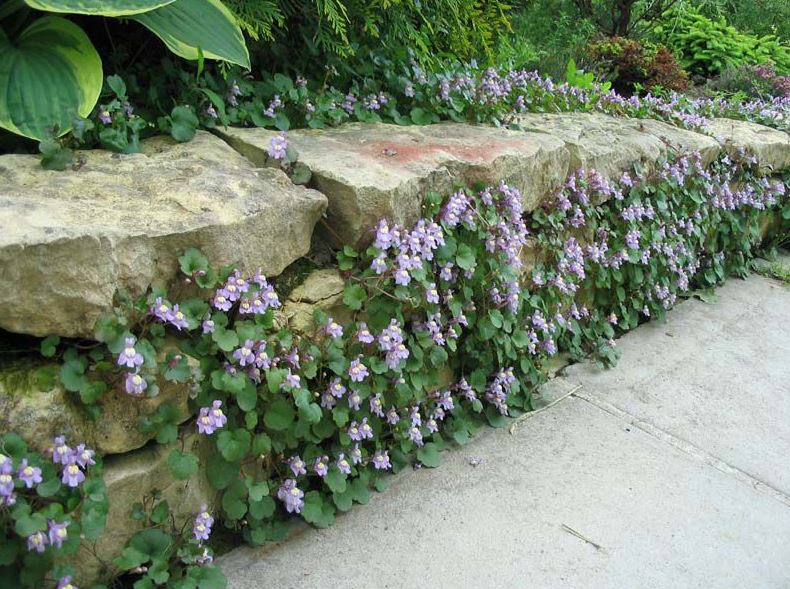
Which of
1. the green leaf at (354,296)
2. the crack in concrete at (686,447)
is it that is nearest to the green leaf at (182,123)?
the green leaf at (354,296)

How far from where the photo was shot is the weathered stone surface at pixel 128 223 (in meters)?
1.58

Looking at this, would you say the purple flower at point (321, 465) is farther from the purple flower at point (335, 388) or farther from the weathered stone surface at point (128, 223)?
the weathered stone surface at point (128, 223)

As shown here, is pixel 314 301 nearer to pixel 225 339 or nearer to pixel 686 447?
pixel 225 339

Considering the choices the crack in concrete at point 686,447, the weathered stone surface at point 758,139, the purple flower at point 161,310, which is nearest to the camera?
the purple flower at point 161,310

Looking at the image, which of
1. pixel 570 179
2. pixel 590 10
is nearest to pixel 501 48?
pixel 570 179

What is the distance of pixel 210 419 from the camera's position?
5.92ft

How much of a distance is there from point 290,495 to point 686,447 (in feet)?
4.82

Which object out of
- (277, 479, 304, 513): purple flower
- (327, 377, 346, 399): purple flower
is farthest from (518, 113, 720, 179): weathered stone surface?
(277, 479, 304, 513): purple flower

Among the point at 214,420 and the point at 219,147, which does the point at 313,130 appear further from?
the point at 214,420

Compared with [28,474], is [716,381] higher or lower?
lower

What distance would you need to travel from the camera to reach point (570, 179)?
3.15 meters

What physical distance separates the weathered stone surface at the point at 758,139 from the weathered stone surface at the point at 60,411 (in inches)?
141

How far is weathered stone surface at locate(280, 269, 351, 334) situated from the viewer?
2133 mm

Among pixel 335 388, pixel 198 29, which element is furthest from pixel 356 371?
pixel 198 29
